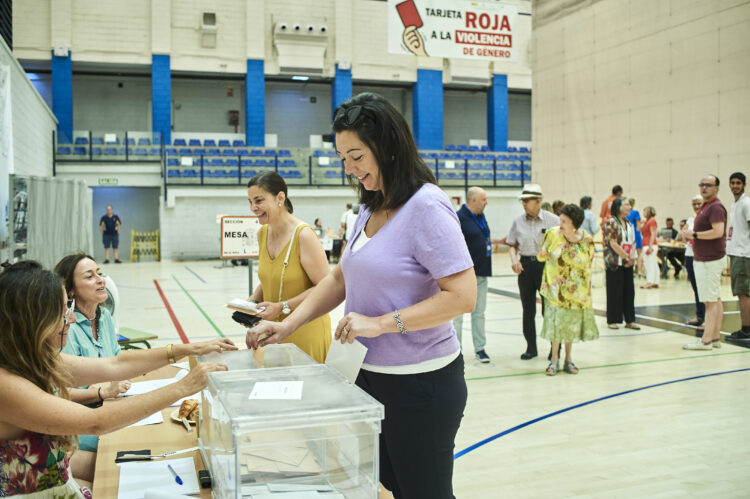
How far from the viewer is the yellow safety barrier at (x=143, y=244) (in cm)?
2155

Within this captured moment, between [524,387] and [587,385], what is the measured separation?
1.80 feet

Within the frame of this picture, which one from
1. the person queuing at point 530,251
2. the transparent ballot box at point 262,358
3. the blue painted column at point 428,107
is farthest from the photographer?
the blue painted column at point 428,107

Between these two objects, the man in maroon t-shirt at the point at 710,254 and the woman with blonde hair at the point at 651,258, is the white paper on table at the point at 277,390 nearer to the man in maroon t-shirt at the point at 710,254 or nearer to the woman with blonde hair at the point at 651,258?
the man in maroon t-shirt at the point at 710,254

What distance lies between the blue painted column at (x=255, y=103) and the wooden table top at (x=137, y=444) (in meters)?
21.5

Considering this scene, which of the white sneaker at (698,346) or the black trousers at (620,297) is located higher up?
the black trousers at (620,297)

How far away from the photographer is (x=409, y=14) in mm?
12820

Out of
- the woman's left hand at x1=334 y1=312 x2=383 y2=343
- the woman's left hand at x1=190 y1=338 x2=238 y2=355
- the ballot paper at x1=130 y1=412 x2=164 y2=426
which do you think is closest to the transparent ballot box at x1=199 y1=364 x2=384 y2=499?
the woman's left hand at x1=334 y1=312 x2=383 y2=343

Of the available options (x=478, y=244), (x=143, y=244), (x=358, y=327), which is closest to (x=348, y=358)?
(x=358, y=327)

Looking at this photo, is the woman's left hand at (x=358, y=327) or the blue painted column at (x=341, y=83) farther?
the blue painted column at (x=341, y=83)

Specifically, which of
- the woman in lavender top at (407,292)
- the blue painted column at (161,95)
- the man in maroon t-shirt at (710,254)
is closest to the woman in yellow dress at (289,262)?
the woman in lavender top at (407,292)

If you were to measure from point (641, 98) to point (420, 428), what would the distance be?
13.5m

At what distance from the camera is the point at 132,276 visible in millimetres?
15305

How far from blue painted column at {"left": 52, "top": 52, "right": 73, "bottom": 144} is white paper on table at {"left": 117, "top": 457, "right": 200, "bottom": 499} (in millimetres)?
21835

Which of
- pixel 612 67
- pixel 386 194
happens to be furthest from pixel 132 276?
pixel 386 194
